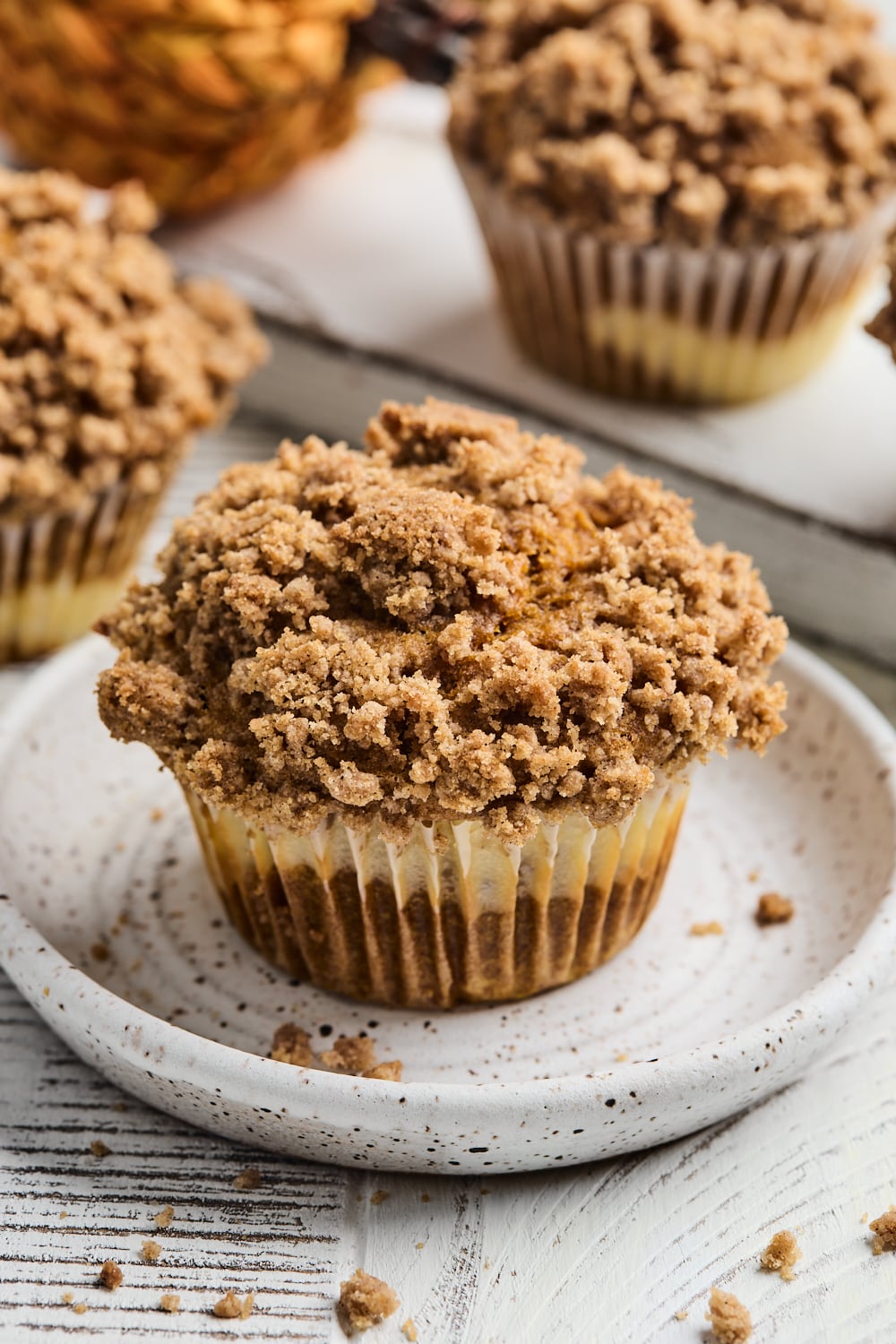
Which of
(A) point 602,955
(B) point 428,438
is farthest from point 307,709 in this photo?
(A) point 602,955

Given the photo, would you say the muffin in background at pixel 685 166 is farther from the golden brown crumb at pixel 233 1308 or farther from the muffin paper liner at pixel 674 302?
the golden brown crumb at pixel 233 1308

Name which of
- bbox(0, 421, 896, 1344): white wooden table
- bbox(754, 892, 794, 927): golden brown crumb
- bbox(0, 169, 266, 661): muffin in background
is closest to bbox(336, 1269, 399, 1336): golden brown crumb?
bbox(0, 421, 896, 1344): white wooden table

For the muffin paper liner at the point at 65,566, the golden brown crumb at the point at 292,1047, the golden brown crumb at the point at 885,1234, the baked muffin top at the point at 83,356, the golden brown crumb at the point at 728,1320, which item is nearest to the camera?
the golden brown crumb at the point at 728,1320

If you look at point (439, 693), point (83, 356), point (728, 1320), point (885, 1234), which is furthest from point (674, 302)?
point (728, 1320)

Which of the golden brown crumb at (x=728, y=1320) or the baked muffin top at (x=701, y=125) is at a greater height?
the baked muffin top at (x=701, y=125)

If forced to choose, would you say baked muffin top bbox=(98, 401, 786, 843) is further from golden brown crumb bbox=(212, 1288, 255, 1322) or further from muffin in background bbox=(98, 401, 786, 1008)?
golden brown crumb bbox=(212, 1288, 255, 1322)

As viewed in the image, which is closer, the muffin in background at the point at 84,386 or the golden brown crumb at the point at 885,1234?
the golden brown crumb at the point at 885,1234

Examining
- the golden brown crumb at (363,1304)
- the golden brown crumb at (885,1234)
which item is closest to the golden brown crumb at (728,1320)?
the golden brown crumb at (885,1234)
